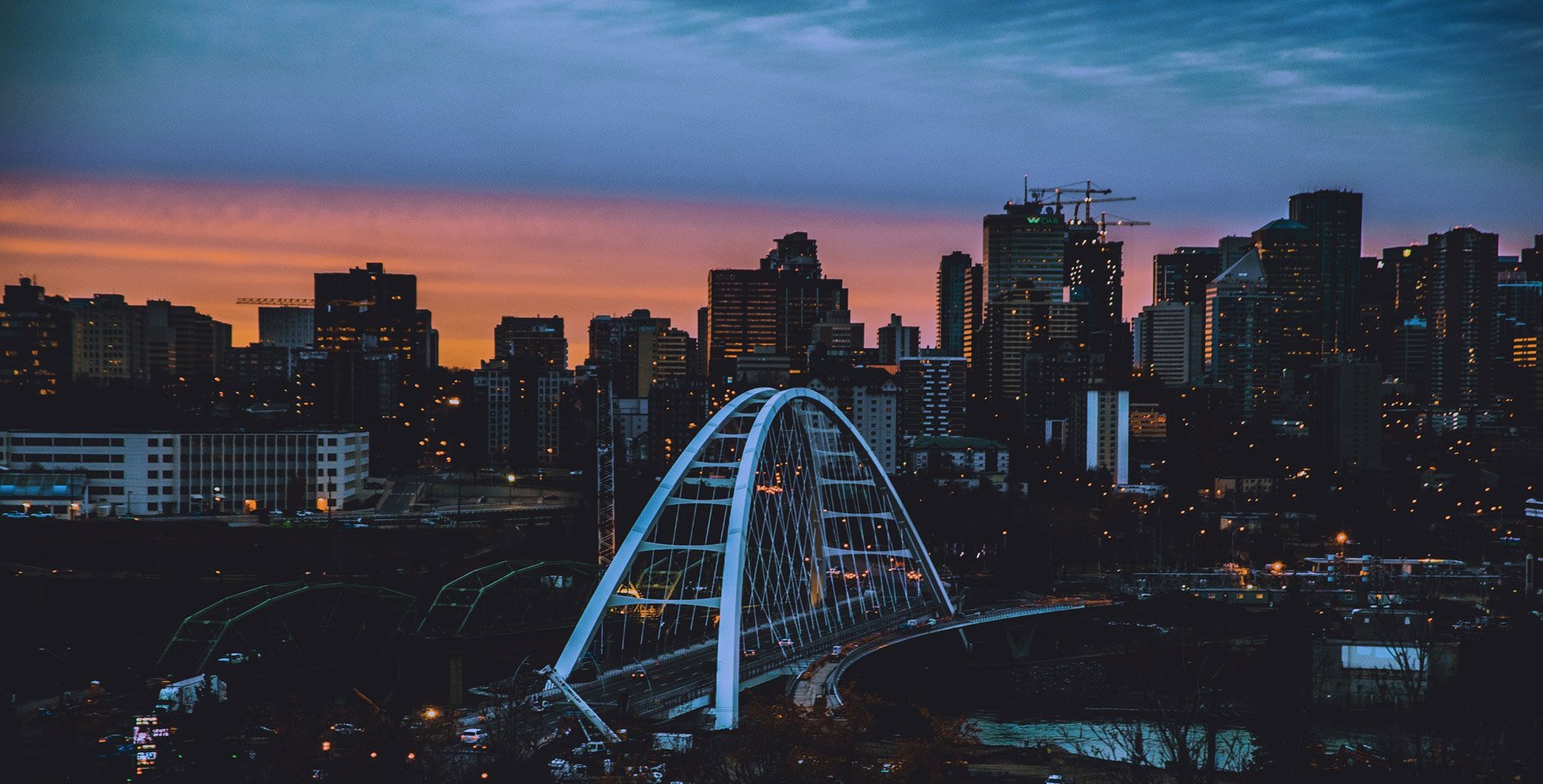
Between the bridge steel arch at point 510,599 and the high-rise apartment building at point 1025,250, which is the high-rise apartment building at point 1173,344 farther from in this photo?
the bridge steel arch at point 510,599

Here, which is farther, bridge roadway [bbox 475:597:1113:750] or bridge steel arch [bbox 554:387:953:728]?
bridge steel arch [bbox 554:387:953:728]

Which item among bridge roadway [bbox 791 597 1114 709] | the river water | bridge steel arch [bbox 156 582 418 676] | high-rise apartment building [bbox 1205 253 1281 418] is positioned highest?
high-rise apartment building [bbox 1205 253 1281 418]

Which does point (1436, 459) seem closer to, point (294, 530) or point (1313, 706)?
point (1313, 706)

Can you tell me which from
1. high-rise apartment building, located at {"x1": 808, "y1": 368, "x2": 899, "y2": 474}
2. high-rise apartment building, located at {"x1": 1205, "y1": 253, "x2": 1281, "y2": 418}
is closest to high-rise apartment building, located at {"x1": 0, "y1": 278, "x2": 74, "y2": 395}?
high-rise apartment building, located at {"x1": 808, "y1": 368, "x2": 899, "y2": 474}

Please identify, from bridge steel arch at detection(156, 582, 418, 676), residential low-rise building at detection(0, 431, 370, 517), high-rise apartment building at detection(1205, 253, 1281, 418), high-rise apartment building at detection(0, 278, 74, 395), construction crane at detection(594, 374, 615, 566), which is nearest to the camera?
bridge steel arch at detection(156, 582, 418, 676)

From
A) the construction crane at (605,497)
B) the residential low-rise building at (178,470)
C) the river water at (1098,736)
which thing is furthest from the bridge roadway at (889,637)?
the residential low-rise building at (178,470)

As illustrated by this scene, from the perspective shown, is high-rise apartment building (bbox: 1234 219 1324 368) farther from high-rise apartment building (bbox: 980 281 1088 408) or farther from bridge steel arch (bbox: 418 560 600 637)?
bridge steel arch (bbox: 418 560 600 637)

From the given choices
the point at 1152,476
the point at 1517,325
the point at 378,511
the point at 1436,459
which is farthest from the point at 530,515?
the point at 1517,325
